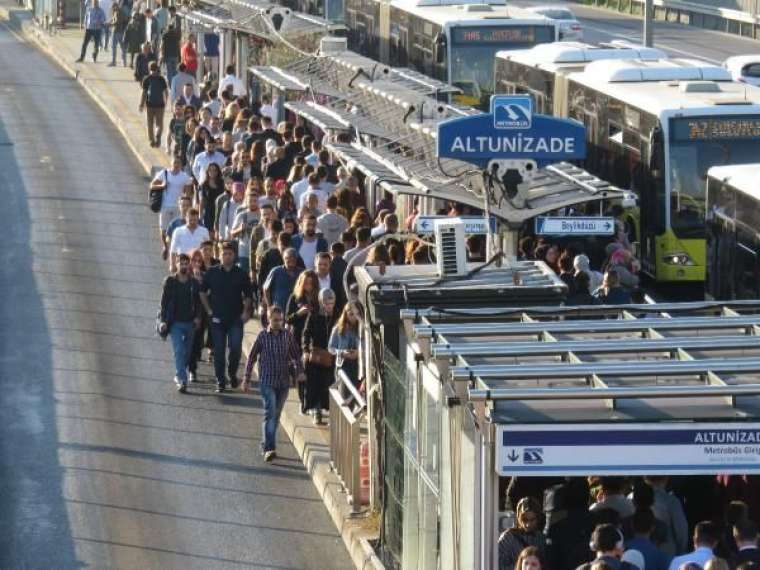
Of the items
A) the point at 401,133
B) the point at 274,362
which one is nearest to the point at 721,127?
the point at 401,133

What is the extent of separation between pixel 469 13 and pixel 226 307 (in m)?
16.2

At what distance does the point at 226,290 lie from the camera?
20016mm

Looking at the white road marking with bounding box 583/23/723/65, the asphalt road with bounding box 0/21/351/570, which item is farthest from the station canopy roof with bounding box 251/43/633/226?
the white road marking with bounding box 583/23/723/65

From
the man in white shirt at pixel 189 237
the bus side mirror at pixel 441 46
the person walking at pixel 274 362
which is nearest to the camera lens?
the person walking at pixel 274 362

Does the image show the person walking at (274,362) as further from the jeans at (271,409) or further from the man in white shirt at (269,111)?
the man in white shirt at (269,111)

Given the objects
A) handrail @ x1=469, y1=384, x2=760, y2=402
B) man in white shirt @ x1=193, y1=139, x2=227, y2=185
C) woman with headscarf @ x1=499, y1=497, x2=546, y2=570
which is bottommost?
man in white shirt @ x1=193, y1=139, x2=227, y2=185

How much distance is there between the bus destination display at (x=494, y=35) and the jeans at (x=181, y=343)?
1502cm

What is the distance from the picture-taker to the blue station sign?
632 inches

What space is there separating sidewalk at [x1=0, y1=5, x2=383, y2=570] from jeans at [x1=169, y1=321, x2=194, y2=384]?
1.11 metres

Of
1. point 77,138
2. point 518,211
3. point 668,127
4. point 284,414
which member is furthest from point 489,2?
point 518,211

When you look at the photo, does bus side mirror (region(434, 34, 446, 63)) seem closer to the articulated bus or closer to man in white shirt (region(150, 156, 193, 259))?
the articulated bus

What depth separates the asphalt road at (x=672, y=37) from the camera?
168 feet

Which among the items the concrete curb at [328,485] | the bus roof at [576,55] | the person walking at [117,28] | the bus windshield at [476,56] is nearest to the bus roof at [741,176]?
the concrete curb at [328,485]

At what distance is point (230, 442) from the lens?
18.8 metres
